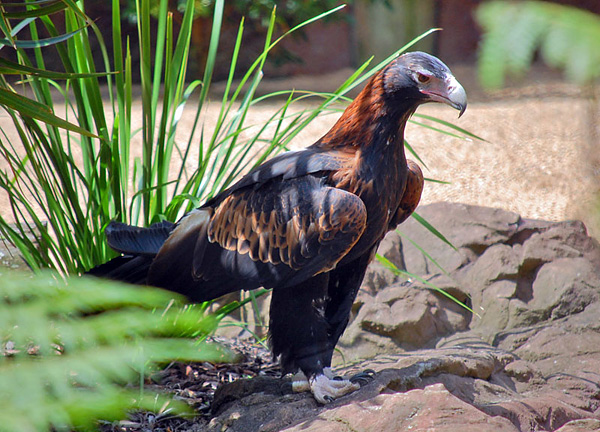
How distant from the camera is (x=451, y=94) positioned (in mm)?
2287

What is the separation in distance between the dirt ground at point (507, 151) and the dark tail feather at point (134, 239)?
90.4 inches

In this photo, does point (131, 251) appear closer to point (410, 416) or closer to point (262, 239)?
point (262, 239)

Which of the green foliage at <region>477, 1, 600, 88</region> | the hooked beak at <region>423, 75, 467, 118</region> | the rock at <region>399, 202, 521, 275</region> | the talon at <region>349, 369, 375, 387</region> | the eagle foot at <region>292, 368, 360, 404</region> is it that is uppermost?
the green foliage at <region>477, 1, 600, 88</region>

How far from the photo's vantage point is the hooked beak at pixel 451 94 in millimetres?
2281

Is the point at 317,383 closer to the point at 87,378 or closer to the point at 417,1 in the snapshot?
the point at 87,378

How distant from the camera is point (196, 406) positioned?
2.86m

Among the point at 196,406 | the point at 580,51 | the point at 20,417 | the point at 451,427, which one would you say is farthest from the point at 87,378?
the point at 196,406

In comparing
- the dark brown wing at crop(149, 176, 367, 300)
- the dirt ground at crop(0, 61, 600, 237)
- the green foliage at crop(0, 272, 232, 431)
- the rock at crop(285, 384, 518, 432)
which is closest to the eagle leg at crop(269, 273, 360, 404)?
the dark brown wing at crop(149, 176, 367, 300)

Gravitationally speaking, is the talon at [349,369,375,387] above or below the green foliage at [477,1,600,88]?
below

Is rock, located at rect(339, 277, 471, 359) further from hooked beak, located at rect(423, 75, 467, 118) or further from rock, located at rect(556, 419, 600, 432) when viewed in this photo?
hooked beak, located at rect(423, 75, 467, 118)

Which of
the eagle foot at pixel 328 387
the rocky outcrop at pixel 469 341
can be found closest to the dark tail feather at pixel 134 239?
the rocky outcrop at pixel 469 341

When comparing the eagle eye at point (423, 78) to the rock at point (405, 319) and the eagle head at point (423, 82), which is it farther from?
the rock at point (405, 319)

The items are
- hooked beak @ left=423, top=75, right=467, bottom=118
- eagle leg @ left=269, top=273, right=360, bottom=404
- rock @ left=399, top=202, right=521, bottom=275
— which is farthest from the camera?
rock @ left=399, top=202, right=521, bottom=275

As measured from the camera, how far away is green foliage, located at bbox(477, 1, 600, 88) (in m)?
0.58
